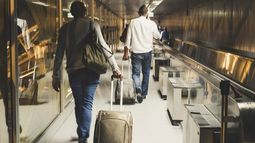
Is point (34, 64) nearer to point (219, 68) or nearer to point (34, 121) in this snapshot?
point (34, 121)

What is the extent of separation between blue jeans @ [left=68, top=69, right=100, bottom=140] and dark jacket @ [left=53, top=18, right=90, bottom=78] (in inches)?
3.6

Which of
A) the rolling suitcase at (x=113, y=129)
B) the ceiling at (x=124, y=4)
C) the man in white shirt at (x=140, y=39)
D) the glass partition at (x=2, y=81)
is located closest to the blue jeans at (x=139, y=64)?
the man in white shirt at (x=140, y=39)

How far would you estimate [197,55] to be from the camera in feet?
33.0

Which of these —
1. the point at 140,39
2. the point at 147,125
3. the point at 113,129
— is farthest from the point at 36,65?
the point at 140,39

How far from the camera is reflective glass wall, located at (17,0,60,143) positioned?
14.3ft

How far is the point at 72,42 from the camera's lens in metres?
4.85

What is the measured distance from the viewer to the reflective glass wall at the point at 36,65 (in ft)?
14.3

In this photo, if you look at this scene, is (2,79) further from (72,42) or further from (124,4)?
(124,4)

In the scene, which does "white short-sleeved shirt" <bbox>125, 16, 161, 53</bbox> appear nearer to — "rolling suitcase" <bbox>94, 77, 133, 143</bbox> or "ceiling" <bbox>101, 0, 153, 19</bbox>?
"rolling suitcase" <bbox>94, 77, 133, 143</bbox>

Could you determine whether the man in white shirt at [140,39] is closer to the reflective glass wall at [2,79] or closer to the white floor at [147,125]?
the white floor at [147,125]

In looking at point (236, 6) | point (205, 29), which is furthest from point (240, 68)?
point (205, 29)

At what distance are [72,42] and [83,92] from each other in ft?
1.81

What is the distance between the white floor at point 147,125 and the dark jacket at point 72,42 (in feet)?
3.79

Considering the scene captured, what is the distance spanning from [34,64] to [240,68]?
2.40 meters
